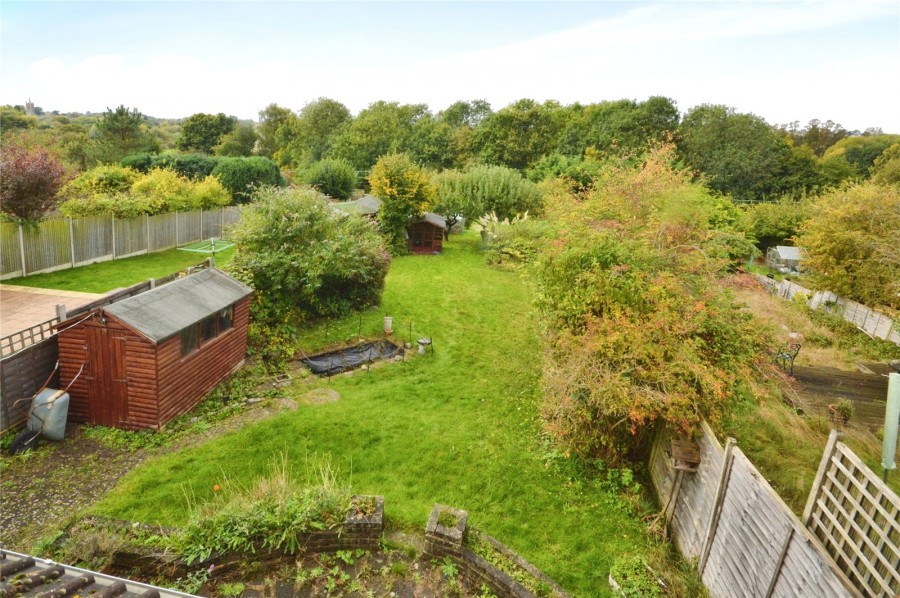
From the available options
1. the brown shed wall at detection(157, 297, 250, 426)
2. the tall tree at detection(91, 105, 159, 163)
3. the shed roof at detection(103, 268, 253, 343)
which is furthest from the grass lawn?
the tall tree at detection(91, 105, 159, 163)

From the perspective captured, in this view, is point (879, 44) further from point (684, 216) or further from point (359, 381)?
point (359, 381)

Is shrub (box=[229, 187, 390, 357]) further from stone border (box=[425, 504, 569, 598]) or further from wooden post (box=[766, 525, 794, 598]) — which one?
wooden post (box=[766, 525, 794, 598])

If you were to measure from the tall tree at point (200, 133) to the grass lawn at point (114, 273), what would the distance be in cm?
4651

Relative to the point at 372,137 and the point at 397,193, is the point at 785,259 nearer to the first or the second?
the point at 397,193

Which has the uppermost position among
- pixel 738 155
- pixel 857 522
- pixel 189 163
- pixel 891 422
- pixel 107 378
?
pixel 738 155

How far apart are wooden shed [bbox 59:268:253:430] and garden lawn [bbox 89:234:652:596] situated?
1.29m

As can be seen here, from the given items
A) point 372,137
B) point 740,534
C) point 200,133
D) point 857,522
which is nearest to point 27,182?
point 740,534

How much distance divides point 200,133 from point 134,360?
61.9 metres

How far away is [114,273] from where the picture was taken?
1678 cm

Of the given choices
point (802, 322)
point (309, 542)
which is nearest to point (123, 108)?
point (309, 542)

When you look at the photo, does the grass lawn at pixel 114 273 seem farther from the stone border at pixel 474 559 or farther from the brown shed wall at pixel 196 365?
the stone border at pixel 474 559

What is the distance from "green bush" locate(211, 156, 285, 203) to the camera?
113ft

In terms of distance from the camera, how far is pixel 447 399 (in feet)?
34.9

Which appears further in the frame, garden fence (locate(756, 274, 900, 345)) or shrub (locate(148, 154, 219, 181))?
shrub (locate(148, 154, 219, 181))
